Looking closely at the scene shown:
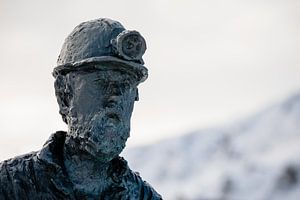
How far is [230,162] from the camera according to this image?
66.5m

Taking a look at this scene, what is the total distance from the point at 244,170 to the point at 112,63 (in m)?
56.8

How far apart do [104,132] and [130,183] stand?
0.54 meters

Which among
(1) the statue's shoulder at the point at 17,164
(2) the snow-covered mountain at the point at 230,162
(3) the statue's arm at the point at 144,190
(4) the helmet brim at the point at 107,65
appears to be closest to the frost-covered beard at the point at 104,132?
(4) the helmet brim at the point at 107,65

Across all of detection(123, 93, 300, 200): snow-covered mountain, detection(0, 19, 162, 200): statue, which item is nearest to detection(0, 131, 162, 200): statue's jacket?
detection(0, 19, 162, 200): statue

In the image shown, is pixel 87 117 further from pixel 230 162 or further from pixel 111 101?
pixel 230 162

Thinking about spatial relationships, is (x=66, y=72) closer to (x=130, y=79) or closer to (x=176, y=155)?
(x=130, y=79)

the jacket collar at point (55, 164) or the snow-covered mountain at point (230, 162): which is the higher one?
the snow-covered mountain at point (230, 162)

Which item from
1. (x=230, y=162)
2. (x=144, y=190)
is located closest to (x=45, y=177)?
(x=144, y=190)

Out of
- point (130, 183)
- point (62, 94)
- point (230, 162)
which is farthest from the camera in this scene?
point (230, 162)

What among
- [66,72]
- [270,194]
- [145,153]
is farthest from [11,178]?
[145,153]

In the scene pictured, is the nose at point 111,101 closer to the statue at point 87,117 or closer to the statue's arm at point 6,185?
the statue at point 87,117

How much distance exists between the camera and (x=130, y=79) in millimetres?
6688

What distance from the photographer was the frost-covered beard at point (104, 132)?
21.7 ft

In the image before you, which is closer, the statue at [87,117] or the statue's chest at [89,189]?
the statue at [87,117]
